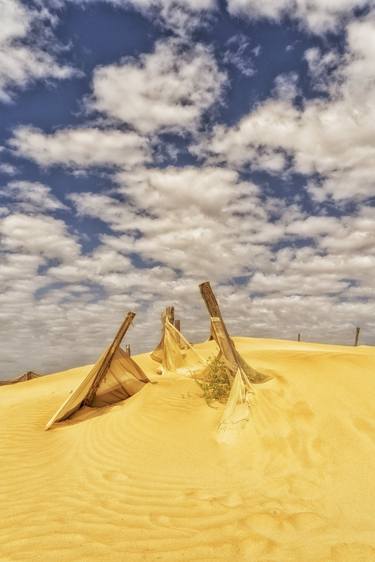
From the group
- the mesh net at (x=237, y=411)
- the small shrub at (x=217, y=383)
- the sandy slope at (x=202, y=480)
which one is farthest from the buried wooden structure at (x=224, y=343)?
the mesh net at (x=237, y=411)

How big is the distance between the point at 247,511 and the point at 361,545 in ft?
4.02

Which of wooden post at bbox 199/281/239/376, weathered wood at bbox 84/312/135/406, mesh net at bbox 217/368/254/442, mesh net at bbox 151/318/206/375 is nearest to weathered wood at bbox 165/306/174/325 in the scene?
mesh net at bbox 151/318/206/375

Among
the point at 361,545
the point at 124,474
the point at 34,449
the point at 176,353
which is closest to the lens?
the point at 361,545

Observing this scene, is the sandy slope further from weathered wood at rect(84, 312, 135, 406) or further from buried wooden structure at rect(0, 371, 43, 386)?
buried wooden structure at rect(0, 371, 43, 386)

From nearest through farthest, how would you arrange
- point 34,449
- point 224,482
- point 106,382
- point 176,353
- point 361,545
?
point 361,545 < point 224,482 < point 34,449 < point 106,382 < point 176,353

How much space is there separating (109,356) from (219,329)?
10.6 feet

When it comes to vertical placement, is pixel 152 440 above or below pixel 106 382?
below

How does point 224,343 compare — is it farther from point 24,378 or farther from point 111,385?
point 24,378

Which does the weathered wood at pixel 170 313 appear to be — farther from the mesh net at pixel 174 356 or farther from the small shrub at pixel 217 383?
the small shrub at pixel 217 383

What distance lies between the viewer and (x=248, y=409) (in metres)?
A: 7.27

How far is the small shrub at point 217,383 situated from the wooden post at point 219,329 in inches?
10.1

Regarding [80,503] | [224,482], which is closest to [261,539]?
[224,482]

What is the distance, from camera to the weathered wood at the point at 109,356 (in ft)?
33.5

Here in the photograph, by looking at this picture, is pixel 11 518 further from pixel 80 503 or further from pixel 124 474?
pixel 124 474
